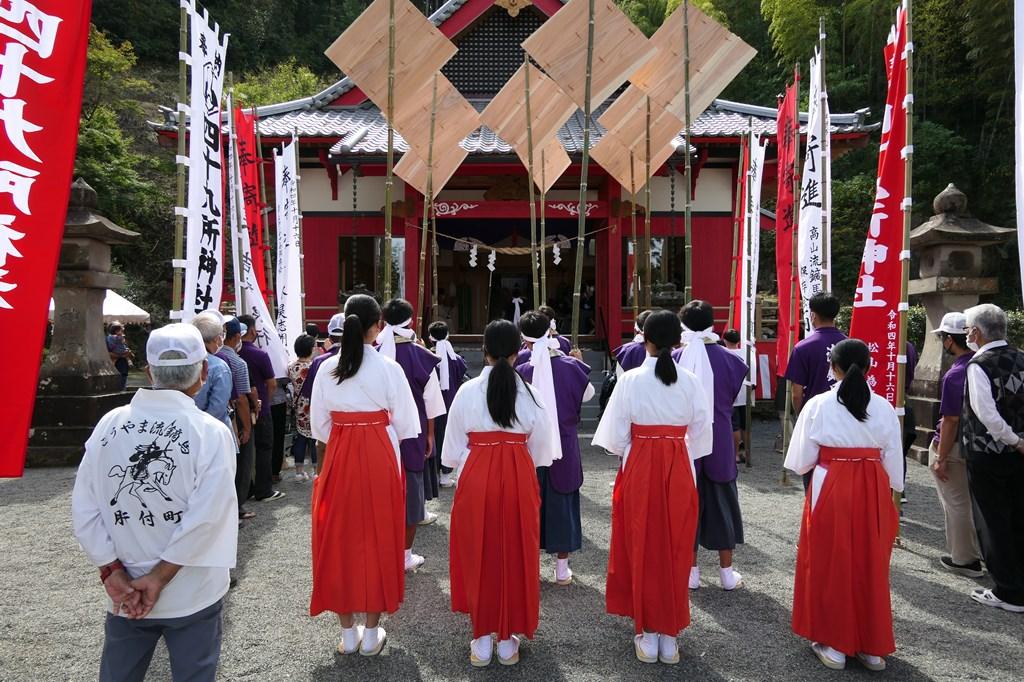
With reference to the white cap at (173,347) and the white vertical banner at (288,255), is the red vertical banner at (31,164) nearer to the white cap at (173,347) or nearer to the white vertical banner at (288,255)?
the white cap at (173,347)

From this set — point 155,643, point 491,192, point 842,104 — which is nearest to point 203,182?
point 155,643

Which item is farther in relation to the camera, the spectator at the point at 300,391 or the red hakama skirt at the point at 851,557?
the spectator at the point at 300,391

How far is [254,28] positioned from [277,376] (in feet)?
110

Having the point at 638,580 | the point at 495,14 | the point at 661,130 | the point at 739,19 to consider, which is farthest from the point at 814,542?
the point at 739,19

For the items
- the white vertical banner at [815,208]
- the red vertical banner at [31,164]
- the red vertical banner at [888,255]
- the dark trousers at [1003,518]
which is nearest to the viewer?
the red vertical banner at [31,164]

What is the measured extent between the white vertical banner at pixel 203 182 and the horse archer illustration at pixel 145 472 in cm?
275

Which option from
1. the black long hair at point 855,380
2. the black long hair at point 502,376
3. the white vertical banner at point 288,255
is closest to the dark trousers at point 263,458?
the white vertical banner at point 288,255

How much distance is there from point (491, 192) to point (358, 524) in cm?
991

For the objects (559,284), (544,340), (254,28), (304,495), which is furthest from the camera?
(254,28)

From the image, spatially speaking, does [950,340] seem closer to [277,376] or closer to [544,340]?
[544,340]

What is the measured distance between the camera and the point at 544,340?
433 centimetres

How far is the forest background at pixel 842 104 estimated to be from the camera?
1972 centimetres

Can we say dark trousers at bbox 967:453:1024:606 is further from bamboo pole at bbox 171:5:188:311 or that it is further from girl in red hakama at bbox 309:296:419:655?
bamboo pole at bbox 171:5:188:311

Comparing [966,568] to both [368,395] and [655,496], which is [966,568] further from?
[368,395]
